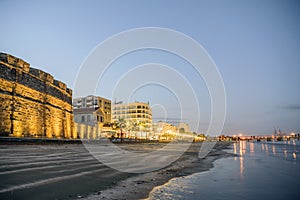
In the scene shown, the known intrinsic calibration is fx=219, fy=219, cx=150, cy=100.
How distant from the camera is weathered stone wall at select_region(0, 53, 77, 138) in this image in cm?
3142

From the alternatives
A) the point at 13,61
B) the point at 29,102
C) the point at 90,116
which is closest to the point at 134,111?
the point at 90,116

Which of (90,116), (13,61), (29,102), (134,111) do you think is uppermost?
(13,61)

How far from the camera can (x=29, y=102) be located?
36.7 meters

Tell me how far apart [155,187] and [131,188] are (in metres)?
0.76

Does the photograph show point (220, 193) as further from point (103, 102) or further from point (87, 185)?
point (103, 102)

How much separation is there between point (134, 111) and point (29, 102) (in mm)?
130197

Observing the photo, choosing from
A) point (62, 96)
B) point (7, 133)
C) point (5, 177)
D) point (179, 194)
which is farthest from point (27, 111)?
point (179, 194)

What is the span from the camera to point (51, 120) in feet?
141

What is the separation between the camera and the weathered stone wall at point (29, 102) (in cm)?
3142

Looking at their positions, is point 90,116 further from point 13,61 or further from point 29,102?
point 13,61

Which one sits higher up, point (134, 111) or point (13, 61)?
point (13, 61)

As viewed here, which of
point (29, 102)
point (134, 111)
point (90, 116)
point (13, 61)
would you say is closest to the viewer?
point (13, 61)

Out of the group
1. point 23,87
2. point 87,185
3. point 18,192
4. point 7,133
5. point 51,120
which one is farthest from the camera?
point 51,120

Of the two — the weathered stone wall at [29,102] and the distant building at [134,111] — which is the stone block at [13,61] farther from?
the distant building at [134,111]
